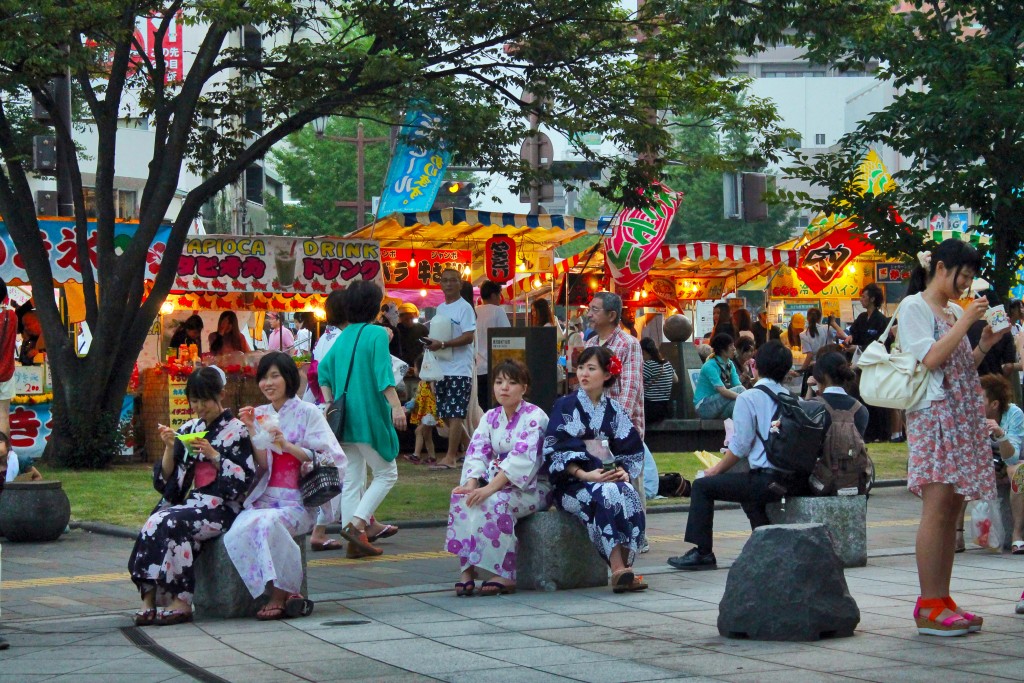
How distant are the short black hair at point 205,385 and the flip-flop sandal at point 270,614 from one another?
1.16 metres

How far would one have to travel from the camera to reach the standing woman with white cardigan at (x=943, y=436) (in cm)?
615

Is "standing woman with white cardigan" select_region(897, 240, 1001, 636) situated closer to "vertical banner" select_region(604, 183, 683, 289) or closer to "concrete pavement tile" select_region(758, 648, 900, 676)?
"concrete pavement tile" select_region(758, 648, 900, 676)

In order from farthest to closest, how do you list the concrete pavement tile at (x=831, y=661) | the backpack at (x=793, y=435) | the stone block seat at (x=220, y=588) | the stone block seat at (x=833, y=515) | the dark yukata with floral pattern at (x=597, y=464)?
1. the stone block seat at (x=833, y=515)
2. the backpack at (x=793, y=435)
3. the dark yukata with floral pattern at (x=597, y=464)
4. the stone block seat at (x=220, y=588)
5. the concrete pavement tile at (x=831, y=661)

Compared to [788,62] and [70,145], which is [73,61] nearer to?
[70,145]

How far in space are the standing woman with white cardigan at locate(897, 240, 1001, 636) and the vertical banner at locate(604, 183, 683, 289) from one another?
12.5 m

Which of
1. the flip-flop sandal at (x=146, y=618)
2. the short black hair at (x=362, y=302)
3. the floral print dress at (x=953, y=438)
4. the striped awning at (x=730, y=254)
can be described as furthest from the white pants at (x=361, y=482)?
Answer: the striped awning at (x=730, y=254)

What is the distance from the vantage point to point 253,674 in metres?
5.73

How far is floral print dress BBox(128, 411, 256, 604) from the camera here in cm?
700

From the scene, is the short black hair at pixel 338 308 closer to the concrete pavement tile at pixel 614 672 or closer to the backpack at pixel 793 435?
the backpack at pixel 793 435

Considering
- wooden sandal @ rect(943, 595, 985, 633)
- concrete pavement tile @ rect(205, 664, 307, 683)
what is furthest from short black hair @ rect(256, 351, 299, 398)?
wooden sandal @ rect(943, 595, 985, 633)

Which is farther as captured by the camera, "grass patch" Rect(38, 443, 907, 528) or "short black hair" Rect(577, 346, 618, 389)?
"grass patch" Rect(38, 443, 907, 528)

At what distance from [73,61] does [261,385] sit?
653cm

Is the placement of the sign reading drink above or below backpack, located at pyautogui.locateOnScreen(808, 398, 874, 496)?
above

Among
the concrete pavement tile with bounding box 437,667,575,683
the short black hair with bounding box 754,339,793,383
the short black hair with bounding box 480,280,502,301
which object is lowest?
the concrete pavement tile with bounding box 437,667,575,683
